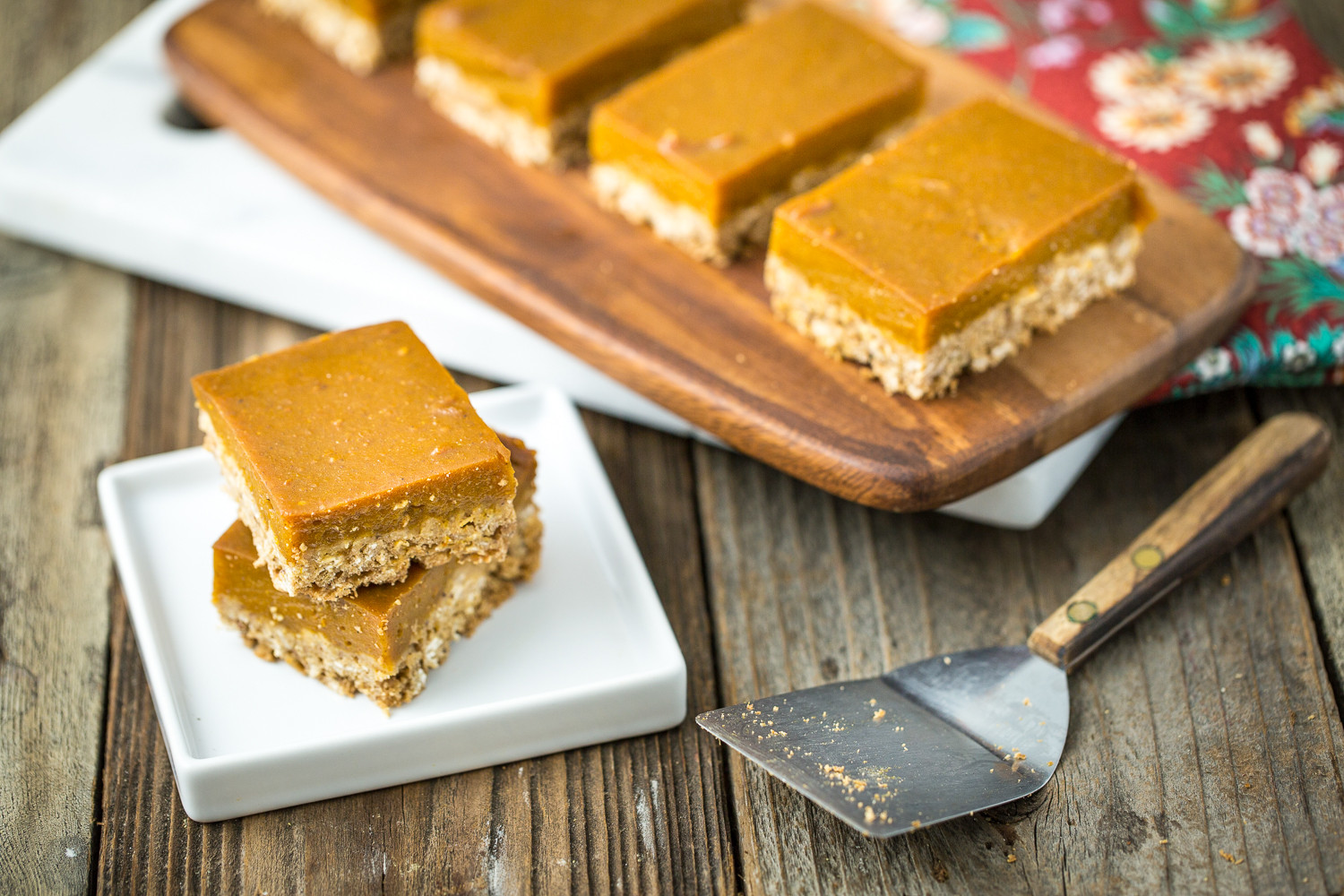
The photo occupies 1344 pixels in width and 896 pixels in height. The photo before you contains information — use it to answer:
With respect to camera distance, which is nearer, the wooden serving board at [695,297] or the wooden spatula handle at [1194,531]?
the wooden spatula handle at [1194,531]

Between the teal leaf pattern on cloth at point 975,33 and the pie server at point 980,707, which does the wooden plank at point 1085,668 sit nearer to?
the pie server at point 980,707

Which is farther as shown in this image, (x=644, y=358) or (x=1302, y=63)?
(x=1302, y=63)

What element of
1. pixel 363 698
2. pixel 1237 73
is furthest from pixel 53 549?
pixel 1237 73

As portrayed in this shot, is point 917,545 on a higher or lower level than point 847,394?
lower

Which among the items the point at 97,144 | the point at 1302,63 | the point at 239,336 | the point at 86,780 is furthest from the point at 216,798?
the point at 1302,63

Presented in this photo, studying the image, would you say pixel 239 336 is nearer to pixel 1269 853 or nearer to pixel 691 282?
pixel 691 282

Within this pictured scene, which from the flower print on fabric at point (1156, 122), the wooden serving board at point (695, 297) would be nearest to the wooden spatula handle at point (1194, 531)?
the wooden serving board at point (695, 297)
